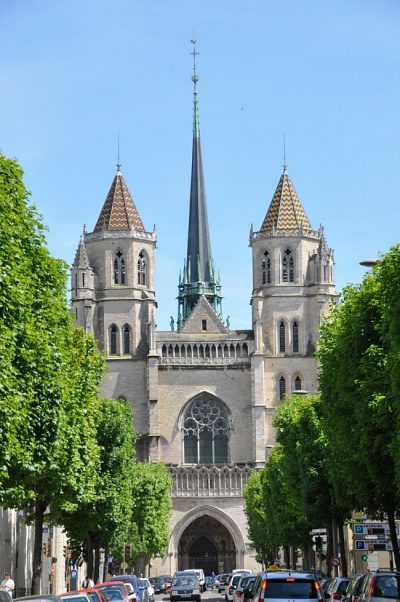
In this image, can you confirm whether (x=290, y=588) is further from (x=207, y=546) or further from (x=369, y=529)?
(x=207, y=546)

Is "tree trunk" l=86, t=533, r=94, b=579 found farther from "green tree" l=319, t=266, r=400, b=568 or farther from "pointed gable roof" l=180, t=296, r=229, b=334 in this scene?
"pointed gable roof" l=180, t=296, r=229, b=334

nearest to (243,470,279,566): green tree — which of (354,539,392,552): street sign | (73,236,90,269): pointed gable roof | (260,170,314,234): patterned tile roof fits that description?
(260,170,314,234): patterned tile roof

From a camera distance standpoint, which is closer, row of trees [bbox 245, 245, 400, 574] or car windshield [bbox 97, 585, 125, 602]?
row of trees [bbox 245, 245, 400, 574]

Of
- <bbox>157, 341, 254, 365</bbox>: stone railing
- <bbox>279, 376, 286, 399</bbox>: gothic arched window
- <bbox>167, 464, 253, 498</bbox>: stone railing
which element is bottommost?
<bbox>167, 464, 253, 498</bbox>: stone railing

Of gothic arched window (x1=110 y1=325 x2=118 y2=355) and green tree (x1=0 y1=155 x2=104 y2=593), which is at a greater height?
gothic arched window (x1=110 y1=325 x2=118 y2=355)

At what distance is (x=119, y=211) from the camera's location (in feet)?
389

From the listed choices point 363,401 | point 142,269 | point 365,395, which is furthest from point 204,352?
point 365,395

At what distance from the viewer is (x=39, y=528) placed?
4494 centimetres

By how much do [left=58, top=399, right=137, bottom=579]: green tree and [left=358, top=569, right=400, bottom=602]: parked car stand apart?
964 inches

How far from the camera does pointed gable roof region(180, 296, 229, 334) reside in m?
116

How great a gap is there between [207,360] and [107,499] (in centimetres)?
5657

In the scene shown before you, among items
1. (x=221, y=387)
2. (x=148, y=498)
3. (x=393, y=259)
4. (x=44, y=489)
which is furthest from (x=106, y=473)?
(x=221, y=387)

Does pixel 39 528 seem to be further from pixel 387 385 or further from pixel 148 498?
pixel 148 498

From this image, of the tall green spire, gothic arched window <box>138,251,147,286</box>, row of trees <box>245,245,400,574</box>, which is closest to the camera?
row of trees <box>245,245,400,574</box>
